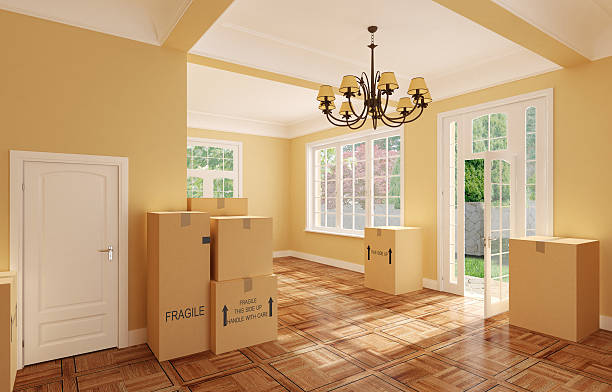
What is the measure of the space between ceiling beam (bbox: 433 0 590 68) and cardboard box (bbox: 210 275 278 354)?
2683 mm

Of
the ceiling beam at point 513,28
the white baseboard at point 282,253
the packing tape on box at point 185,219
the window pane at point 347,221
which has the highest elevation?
the ceiling beam at point 513,28

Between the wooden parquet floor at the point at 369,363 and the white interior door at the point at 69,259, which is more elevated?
the white interior door at the point at 69,259

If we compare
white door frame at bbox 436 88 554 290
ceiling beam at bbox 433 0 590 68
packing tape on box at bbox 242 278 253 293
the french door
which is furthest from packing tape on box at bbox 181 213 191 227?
white door frame at bbox 436 88 554 290

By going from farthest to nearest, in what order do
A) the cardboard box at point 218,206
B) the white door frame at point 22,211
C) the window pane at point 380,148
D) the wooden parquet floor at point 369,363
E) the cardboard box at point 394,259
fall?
the window pane at point 380,148
the cardboard box at point 394,259
the cardboard box at point 218,206
the white door frame at point 22,211
the wooden parquet floor at point 369,363

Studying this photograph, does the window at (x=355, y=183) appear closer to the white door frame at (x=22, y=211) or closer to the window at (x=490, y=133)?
the window at (x=490, y=133)

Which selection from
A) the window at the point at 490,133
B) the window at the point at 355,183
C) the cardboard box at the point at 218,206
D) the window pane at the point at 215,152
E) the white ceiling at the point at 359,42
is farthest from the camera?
the window pane at the point at 215,152

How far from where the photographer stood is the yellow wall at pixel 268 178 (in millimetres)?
7883

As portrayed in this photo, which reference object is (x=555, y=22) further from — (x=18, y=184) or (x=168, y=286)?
(x=18, y=184)

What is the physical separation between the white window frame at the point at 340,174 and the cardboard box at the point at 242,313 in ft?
10.0

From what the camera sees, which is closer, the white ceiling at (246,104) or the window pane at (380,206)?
the white ceiling at (246,104)

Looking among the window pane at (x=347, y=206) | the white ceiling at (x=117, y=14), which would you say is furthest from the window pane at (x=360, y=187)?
the white ceiling at (x=117, y=14)

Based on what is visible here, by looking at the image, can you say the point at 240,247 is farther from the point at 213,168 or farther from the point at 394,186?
the point at 213,168

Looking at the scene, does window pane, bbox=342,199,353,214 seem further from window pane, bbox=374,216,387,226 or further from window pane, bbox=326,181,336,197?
window pane, bbox=374,216,387,226

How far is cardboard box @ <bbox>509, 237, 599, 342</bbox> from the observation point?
3.41 meters
